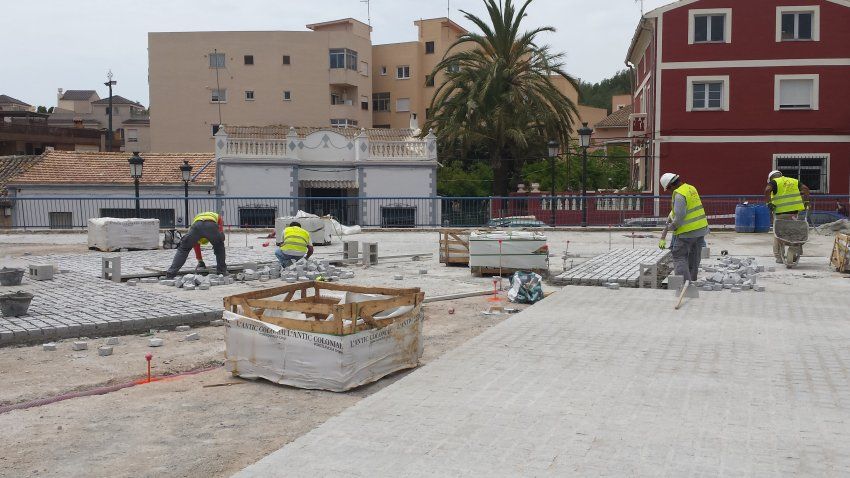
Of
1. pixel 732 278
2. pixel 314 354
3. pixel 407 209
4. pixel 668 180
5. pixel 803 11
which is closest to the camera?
pixel 314 354

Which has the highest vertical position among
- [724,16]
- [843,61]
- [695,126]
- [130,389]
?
[724,16]

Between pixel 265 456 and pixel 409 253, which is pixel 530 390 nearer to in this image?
pixel 265 456

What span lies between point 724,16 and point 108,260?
2700cm

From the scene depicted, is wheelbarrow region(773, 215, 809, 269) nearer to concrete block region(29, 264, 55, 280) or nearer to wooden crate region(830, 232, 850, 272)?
wooden crate region(830, 232, 850, 272)

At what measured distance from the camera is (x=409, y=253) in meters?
19.8

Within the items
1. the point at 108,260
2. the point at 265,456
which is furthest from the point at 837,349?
the point at 108,260

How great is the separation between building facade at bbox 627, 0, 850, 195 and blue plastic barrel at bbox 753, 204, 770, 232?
627cm

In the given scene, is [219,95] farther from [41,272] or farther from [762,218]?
[41,272]

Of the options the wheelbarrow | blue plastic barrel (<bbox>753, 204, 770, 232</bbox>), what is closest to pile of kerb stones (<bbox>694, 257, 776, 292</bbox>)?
the wheelbarrow

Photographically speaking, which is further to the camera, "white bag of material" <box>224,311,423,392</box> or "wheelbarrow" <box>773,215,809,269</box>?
"wheelbarrow" <box>773,215,809,269</box>

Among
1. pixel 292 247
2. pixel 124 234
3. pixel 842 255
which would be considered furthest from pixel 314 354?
pixel 124 234

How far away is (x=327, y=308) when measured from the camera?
7293 mm

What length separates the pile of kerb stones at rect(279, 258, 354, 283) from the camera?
45.1ft

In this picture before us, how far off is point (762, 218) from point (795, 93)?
8569 mm
